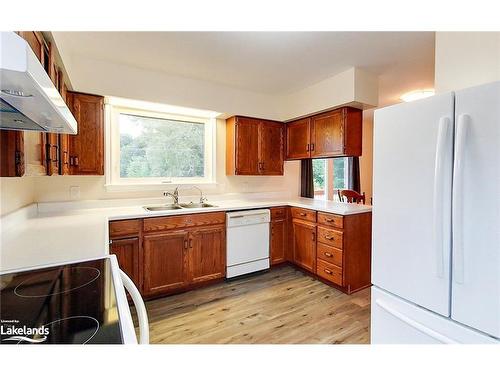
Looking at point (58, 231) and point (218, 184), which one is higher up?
point (218, 184)

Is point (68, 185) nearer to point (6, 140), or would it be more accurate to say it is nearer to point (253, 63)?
point (6, 140)

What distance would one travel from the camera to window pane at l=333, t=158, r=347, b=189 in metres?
5.11

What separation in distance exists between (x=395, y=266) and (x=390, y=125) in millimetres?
771

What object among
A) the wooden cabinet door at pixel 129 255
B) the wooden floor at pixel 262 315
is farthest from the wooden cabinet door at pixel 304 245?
the wooden cabinet door at pixel 129 255

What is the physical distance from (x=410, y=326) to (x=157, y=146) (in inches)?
114

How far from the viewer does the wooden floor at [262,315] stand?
1.82 metres

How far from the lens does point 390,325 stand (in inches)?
50.6

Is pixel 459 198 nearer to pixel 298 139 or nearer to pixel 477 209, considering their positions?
pixel 477 209

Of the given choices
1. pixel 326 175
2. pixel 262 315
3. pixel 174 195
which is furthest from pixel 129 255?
pixel 326 175

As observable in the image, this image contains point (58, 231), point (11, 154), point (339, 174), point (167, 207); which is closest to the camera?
point (11, 154)

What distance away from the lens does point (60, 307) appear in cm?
75

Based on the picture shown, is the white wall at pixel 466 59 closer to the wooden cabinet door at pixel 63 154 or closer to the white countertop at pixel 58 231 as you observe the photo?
the white countertop at pixel 58 231

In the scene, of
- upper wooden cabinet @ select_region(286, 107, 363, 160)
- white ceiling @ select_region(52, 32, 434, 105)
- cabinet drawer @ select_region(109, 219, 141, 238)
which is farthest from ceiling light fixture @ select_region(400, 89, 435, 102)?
cabinet drawer @ select_region(109, 219, 141, 238)

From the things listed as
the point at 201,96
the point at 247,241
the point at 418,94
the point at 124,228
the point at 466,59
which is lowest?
the point at 247,241
